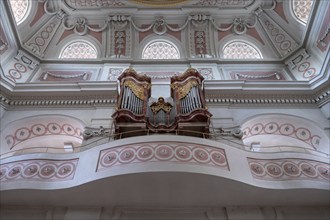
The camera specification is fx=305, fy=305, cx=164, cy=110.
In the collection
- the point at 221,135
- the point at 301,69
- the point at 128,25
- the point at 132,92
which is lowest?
the point at 221,135

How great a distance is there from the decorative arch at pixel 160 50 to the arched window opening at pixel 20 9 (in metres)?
4.65

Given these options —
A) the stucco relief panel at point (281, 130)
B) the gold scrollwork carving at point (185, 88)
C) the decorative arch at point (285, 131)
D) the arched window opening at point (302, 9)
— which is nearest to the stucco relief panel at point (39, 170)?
the gold scrollwork carving at point (185, 88)

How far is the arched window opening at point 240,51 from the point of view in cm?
1225

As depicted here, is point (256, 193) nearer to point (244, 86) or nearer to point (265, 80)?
point (244, 86)

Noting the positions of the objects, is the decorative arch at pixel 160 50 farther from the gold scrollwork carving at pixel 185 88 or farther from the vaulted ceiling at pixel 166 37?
the gold scrollwork carving at pixel 185 88

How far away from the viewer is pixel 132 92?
8.79 meters

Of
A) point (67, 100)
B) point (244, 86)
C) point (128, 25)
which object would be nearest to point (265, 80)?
point (244, 86)

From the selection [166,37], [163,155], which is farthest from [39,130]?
[166,37]

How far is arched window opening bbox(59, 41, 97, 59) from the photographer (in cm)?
1222

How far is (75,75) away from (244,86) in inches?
238

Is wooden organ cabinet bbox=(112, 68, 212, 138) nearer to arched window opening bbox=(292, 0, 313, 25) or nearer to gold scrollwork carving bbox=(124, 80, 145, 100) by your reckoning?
gold scrollwork carving bbox=(124, 80, 145, 100)

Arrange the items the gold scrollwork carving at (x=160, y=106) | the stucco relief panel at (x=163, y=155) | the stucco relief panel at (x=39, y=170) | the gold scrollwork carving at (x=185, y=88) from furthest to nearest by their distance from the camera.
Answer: the gold scrollwork carving at (x=185, y=88) → the gold scrollwork carving at (x=160, y=106) → the stucco relief panel at (x=39, y=170) → the stucco relief panel at (x=163, y=155)

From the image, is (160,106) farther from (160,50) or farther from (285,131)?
(160,50)

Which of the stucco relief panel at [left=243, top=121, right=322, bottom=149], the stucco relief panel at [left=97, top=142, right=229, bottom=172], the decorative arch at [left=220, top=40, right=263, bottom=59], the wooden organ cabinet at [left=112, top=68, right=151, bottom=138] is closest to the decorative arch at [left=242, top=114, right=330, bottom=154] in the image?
the stucco relief panel at [left=243, top=121, right=322, bottom=149]
